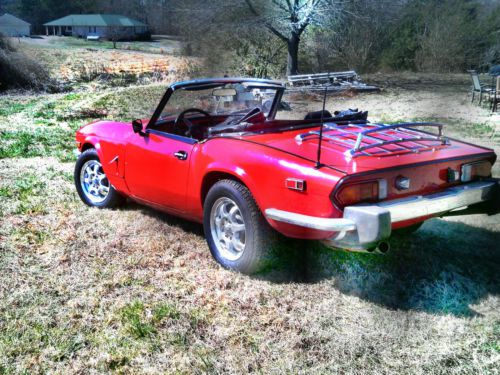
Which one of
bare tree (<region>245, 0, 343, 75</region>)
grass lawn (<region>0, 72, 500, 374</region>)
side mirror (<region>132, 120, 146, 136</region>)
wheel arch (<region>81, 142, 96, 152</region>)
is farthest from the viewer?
bare tree (<region>245, 0, 343, 75</region>)

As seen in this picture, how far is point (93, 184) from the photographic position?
5727 mm

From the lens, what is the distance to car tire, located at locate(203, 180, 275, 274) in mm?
3738

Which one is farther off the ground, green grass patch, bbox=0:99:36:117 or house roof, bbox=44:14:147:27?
house roof, bbox=44:14:147:27

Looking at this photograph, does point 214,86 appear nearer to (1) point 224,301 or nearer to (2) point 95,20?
(1) point 224,301

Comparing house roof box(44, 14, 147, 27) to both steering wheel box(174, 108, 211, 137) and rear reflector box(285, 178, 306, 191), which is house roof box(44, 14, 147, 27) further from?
rear reflector box(285, 178, 306, 191)

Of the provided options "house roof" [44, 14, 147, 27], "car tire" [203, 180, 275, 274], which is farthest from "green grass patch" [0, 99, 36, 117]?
"house roof" [44, 14, 147, 27]

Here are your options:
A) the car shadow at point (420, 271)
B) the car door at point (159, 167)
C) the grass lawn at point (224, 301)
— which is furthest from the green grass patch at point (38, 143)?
the car shadow at point (420, 271)

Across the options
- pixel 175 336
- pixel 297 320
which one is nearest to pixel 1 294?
pixel 175 336

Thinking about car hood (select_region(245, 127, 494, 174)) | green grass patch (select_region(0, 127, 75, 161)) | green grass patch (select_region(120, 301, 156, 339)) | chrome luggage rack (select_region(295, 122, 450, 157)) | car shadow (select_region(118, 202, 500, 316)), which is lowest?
green grass patch (select_region(0, 127, 75, 161))

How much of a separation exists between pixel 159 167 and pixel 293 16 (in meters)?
16.8

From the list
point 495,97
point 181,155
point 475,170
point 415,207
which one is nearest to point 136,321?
point 181,155

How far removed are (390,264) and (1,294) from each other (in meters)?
2.70

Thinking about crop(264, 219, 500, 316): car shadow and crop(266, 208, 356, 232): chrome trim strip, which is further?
crop(264, 219, 500, 316): car shadow

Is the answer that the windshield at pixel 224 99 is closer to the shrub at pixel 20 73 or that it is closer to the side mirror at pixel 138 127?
the side mirror at pixel 138 127
